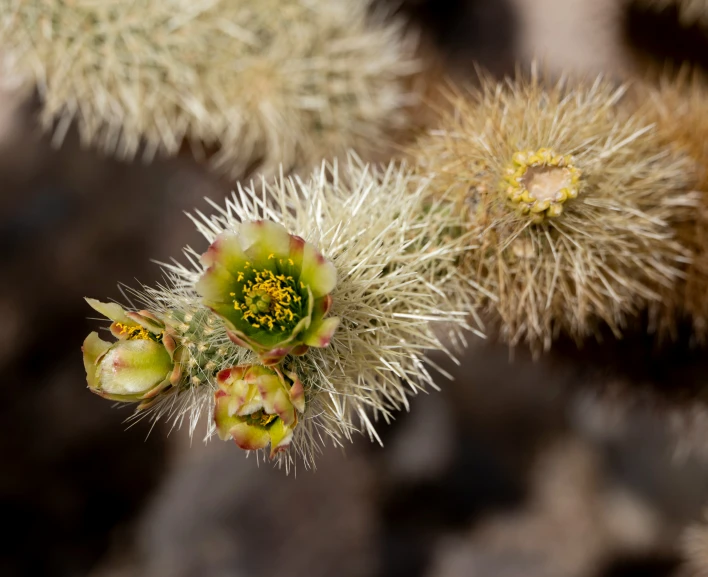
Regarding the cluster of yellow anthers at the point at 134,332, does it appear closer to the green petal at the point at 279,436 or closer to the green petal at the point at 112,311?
the green petal at the point at 112,311

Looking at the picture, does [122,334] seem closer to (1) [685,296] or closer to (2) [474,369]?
(1) [685,296]

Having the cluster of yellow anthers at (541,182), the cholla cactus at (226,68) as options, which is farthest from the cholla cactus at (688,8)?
the cluster of yellow anthers at (541,182)

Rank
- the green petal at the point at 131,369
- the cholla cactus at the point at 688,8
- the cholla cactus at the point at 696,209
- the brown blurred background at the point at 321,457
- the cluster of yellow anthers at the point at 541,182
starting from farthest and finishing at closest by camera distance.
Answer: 1. the brown blurred background at the point at 321,457
2. the cholla cactus at the point at 688,8
3. the cholla cactus at the point at 696,209
4. the cluster of yellow anthers at the point at 541,182
5. the green petal at the point at 131,369

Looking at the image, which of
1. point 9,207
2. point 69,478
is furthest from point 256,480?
point 9,207

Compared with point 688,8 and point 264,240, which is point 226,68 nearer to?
point 264,240

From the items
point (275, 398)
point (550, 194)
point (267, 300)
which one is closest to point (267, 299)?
point (267, 300)

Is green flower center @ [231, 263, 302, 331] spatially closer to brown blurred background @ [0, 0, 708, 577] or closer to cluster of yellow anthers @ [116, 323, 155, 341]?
cluster of yellow anthers @ [116, 323, 155, 341]
